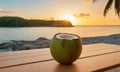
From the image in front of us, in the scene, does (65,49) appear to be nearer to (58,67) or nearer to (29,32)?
(58,67)

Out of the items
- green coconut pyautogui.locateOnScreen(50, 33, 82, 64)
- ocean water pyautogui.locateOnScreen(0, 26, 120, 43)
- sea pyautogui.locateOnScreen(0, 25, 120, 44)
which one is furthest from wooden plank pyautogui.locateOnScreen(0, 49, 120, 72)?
ocean water pyautogui.locateOnScreen(0, 26, 120, 43)

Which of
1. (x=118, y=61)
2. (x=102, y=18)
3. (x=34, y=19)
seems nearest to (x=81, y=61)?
(x=118, y=61)

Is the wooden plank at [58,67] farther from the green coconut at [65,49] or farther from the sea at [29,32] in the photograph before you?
the sea at [29,32]

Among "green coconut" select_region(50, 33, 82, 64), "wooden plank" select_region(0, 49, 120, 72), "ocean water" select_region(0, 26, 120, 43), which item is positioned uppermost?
"green coconut" select_region(50, 33, 82, 64)

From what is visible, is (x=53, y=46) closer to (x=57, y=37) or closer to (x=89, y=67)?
(x=57, y=37)

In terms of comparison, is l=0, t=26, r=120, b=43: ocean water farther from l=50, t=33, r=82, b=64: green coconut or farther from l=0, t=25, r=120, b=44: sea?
l=50, t=33, r=82, b=64: green coconut

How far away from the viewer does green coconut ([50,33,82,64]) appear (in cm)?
93

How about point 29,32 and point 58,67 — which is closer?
point 58,67

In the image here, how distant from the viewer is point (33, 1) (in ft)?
21.2

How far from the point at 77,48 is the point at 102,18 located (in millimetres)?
6849

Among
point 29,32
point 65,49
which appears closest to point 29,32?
point 29,32

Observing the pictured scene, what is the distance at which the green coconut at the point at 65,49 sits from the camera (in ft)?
3.05

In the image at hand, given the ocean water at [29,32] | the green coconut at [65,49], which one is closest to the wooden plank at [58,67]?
the green coconut at [65,49]

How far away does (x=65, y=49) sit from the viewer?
0.93 m
